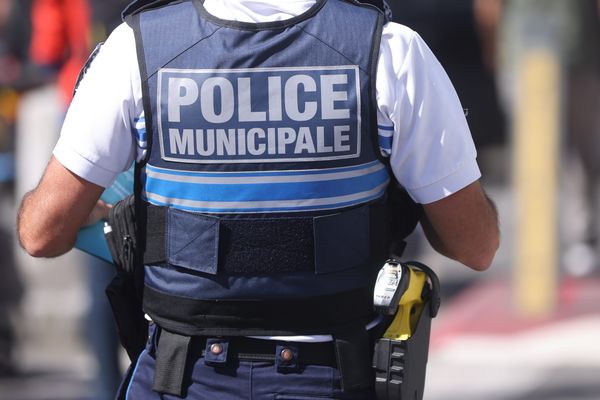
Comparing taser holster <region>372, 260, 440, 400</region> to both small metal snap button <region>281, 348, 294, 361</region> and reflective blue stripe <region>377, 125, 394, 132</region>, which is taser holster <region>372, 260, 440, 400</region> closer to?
small metal snap button <region>281, 348, 294, 361</region>

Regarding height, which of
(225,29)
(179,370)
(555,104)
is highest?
(225,29)

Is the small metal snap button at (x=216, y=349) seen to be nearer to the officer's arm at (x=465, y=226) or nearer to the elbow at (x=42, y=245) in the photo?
the elbow at (x=42, y=245)

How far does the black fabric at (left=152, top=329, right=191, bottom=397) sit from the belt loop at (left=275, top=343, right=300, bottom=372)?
7.3 inches

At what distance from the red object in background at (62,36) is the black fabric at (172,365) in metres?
2.53

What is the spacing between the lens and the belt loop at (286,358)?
2.61 m

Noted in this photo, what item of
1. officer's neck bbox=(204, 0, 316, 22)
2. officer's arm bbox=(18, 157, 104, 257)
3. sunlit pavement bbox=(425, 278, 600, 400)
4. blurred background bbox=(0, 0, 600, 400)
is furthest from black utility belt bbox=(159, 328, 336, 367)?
sunlit pavement bbox=(425, 278, 600, 400)

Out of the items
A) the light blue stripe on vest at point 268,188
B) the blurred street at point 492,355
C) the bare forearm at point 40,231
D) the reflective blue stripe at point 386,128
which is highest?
the reflective blue stripe at point 386,128

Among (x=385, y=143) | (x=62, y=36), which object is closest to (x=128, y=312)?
(x=385, y=143)

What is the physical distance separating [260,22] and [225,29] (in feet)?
0.23

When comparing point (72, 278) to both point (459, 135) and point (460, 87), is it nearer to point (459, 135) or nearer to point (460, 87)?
point (460, 87)

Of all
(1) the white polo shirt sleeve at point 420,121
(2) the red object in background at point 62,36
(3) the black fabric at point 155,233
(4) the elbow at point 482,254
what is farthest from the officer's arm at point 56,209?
(2) the red object in background at point 62,36

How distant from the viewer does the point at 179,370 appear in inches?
104

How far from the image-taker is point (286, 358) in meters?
2.61

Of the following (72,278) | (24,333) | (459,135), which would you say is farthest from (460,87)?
(459,135)
